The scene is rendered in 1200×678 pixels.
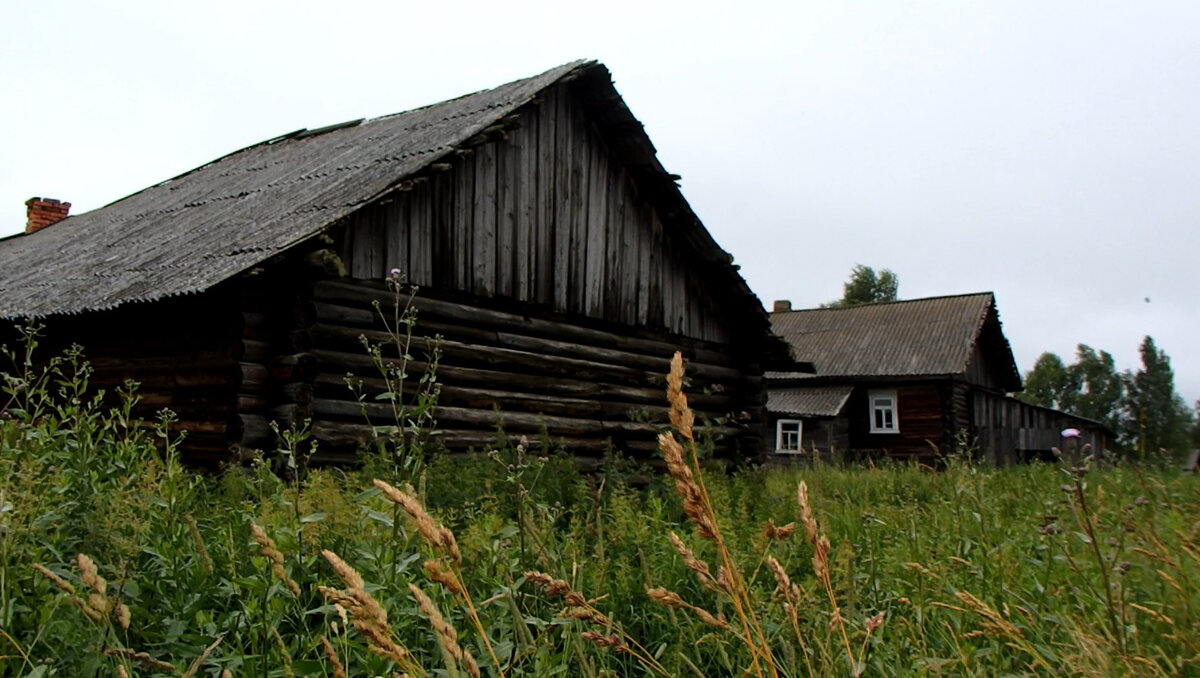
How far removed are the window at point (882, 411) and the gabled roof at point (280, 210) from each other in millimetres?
15423

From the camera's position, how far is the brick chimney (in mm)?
19906

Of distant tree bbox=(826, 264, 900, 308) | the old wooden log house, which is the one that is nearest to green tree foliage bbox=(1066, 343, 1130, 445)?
distant tree bbox=(826, 264, 900, 308)

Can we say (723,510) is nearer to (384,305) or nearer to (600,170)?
(384,305)

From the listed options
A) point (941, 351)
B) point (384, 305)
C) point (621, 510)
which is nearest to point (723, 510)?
point (621, 510)

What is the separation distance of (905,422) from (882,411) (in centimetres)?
90

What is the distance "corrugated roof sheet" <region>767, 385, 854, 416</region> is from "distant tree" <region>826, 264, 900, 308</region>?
1456 inches

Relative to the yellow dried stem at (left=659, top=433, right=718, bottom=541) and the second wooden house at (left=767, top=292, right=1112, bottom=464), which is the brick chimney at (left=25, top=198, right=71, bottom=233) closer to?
the second wooden house at (left=767, top=292, right=1112, bottom=464)

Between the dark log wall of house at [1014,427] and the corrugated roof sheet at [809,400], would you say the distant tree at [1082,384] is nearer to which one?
the dark log wall of house at [1014,427]

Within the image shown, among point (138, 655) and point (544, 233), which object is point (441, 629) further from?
point (544, 233)

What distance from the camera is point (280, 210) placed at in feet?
29.9

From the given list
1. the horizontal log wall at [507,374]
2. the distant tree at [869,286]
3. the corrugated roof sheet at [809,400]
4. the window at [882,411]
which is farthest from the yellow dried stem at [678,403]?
the distant tree at [869,286]

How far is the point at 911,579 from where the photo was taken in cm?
368

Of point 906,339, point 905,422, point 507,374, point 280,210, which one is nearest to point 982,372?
point 906,339

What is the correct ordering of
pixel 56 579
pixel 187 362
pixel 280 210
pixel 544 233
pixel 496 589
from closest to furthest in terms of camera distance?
1. pixel 56 579
2. pixel 496 589
3. pixel 187 362
4. pixel 280 210
5. pixel 544 233
